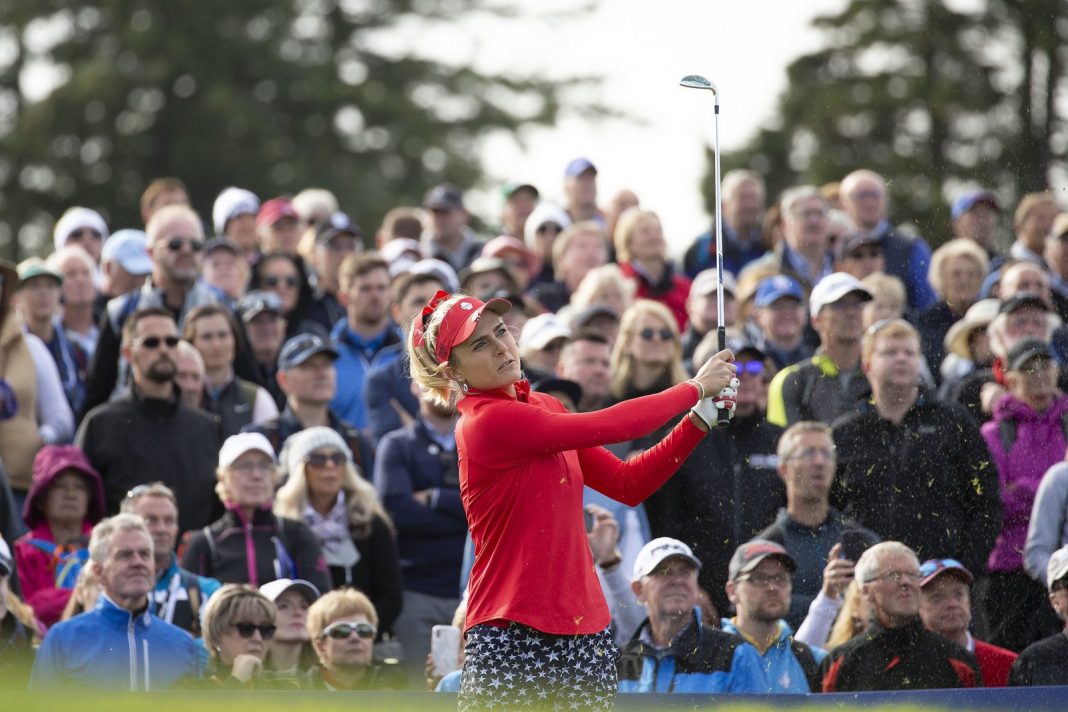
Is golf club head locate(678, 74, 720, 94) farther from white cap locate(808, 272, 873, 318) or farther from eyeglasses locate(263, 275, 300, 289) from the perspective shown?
eyeglasses locate(263, 275, 300, 289)

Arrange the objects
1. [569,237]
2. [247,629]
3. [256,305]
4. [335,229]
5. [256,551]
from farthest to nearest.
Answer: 1. [335,229]
2. [569,237]
3. [256,305]
4. [256,551]
5. [247,629]

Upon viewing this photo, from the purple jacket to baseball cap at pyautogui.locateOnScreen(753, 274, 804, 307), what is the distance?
1786mm

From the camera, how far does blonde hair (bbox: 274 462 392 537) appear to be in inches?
457

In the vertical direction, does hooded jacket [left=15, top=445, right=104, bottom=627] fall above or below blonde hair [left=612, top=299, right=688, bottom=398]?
below

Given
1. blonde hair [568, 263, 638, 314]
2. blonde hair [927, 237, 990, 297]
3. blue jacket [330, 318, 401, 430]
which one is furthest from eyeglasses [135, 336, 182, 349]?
blonde hair [927, 237, 990, 297]

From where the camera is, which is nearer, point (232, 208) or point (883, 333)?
point (883, 333)

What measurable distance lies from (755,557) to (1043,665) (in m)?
1.46

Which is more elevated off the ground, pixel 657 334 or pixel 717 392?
pixel 657 334

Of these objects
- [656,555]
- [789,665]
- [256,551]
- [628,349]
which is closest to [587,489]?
[628,349]

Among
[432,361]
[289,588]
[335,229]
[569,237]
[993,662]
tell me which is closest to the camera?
[432,361]

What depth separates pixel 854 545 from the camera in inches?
413

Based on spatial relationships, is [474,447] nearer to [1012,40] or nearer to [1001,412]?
[1001,412]

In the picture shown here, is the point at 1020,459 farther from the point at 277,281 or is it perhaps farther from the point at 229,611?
the point at 277,281

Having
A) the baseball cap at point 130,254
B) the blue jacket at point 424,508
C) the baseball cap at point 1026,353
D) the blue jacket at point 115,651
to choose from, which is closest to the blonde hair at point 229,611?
the blue jacket at point 115,651
